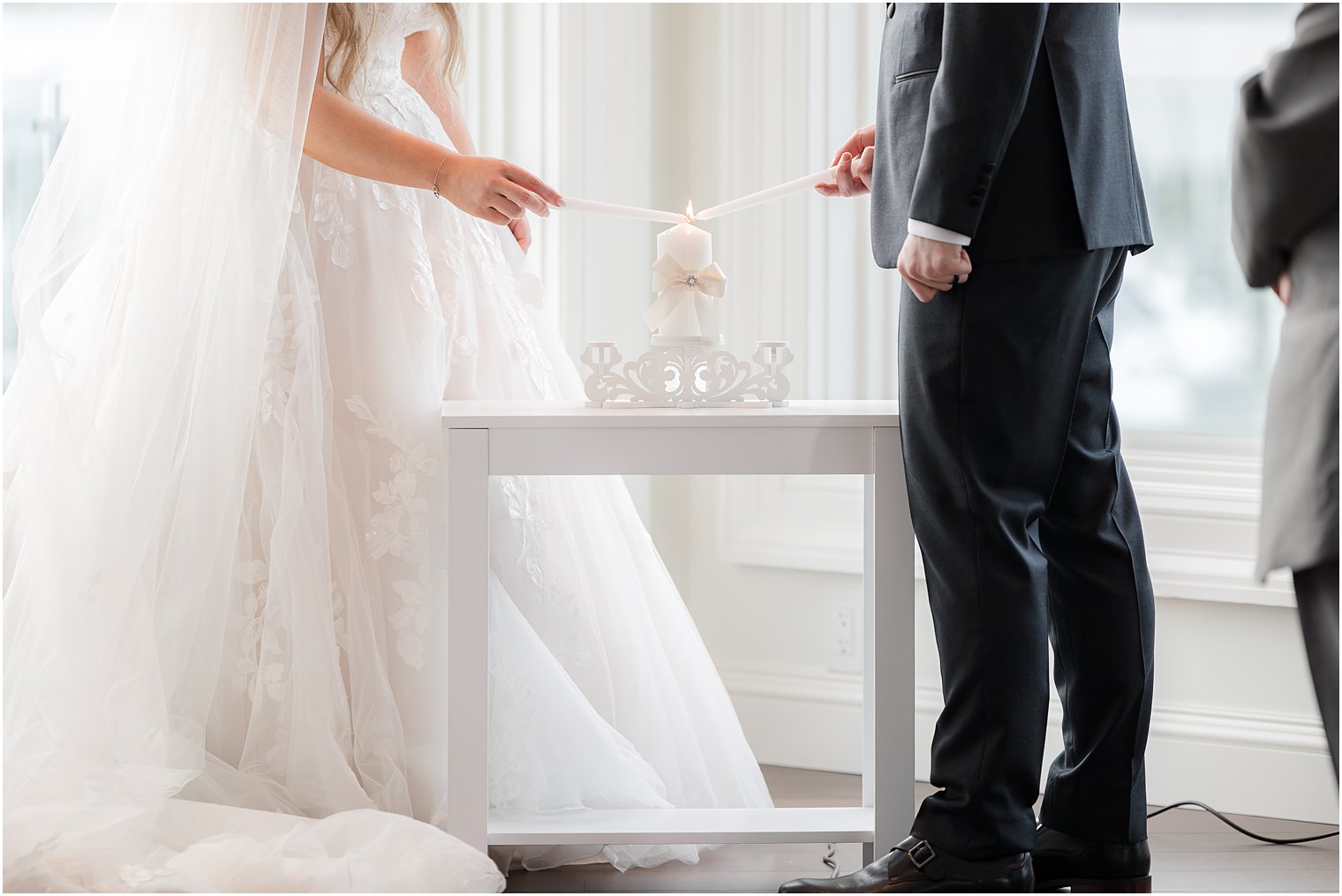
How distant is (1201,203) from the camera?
2074 millimetres

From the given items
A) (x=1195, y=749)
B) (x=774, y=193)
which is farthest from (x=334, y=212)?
(x=1195, y=749)

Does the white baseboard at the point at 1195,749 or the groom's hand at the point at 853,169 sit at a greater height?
the groom's hand at the point at 853,169

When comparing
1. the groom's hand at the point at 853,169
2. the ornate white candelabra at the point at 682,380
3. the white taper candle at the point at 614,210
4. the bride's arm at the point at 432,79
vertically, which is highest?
the bride's arm at the point at 432,79

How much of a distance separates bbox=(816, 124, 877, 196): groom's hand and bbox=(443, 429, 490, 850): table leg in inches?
22.3

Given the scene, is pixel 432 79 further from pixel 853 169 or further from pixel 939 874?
pixel 939 874

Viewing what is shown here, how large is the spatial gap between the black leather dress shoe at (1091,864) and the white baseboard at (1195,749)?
0.36 m

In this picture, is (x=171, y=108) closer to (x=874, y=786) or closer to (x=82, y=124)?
(x=82, y=124)

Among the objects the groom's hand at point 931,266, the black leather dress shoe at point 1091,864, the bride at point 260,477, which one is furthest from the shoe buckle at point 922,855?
the groom's hand at point 931,266

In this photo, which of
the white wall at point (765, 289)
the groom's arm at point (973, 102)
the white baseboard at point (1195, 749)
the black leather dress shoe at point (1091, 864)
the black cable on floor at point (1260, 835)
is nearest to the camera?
the groom's arm at point (973, 102)

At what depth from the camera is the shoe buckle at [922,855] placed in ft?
4.33

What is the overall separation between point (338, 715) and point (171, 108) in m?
0.78

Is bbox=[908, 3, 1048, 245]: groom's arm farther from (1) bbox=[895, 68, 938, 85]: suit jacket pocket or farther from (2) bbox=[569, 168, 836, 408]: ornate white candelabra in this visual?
(2) bbox=[569, 168, 836, 408]: ornate white candelabra

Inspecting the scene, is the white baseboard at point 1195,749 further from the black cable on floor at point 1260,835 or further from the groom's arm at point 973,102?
the groom's arm at point 973,102

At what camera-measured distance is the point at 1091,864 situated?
145cm
